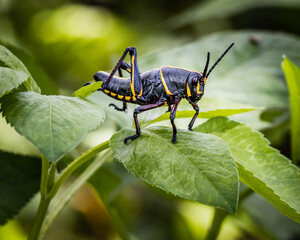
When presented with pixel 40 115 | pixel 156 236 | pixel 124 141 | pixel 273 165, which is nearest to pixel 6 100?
pixel 40 115

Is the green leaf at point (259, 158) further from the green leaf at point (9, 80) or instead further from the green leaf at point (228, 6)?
the green leaf at point (228, 6)

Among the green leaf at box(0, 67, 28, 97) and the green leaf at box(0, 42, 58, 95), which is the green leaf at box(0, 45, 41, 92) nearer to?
the green leaf at box(0, 67, 28, 97)

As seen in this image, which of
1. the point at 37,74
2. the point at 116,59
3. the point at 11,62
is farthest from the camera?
the point at 116,59

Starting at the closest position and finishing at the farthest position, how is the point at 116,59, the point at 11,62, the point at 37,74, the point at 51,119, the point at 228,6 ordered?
1. the point at 51,119
2. the point at 11,62
3. the point at 37,74
4. the point at 116,59
5. the point at 228,6

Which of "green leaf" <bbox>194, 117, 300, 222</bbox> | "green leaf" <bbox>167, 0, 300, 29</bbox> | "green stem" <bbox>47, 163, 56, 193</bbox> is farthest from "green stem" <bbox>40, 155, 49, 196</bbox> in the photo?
"green leaf" <bbox>167, 0, 300, 29</bbox>

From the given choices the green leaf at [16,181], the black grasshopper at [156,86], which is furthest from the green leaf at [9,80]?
the green leaf at [16,181]

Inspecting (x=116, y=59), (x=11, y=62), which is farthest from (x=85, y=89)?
(x=116, y=59)

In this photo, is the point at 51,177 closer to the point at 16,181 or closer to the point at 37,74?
the point at 16,181
